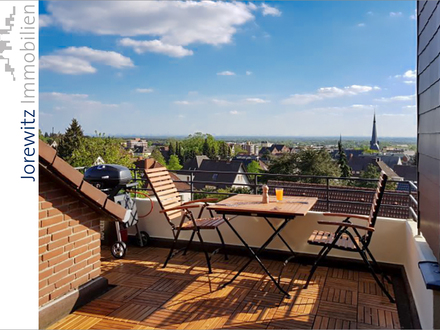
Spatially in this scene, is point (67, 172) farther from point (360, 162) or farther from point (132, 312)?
point (360, 162)

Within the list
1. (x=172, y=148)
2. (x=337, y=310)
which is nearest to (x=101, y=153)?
(x=172, y=148)

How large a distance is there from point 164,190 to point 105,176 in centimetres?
76

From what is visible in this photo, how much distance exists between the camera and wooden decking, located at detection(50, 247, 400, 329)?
2.80 metres

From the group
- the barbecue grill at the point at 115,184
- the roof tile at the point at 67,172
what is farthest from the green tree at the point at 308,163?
the roof tile at the point at 67,172

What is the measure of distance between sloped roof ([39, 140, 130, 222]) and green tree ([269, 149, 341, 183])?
96.9ft

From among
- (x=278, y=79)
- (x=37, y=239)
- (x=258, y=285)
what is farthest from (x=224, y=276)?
(x=278, y=79)

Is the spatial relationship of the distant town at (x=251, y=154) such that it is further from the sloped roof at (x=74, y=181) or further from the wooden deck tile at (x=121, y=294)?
the sloped roof at (x=74, y=181)

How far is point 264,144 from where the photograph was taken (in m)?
37.6

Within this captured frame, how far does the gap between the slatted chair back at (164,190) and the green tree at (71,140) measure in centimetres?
2660

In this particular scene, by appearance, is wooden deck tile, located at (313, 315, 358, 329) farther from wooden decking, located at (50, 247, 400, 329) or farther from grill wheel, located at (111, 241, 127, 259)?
grill wheel, located at (111, 241, 127, 259)

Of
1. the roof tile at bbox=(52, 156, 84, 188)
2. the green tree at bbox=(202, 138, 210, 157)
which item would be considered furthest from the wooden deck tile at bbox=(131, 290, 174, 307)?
the green tree at bbox=(202, 138, 210, 157)

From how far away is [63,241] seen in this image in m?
2.84

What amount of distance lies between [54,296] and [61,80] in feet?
140

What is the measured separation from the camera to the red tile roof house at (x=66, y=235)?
2.63 metres
